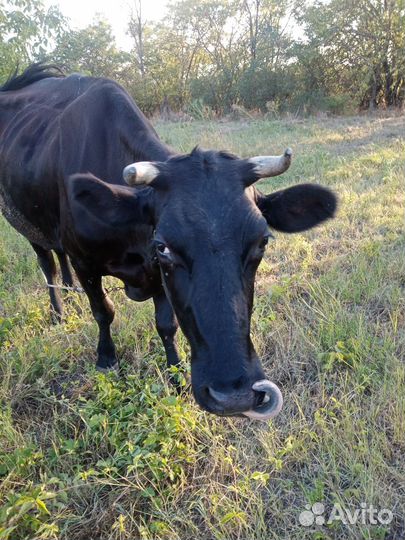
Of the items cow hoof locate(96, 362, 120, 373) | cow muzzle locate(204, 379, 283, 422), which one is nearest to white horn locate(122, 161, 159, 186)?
cow muzzle locate(204, 379, 283, 422)

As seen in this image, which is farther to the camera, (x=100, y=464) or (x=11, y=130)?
(x=11, y=130)

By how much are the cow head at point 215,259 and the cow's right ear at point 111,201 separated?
0.07 feet

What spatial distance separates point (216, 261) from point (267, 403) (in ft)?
2.00

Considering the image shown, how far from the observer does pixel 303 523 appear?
1998 mm

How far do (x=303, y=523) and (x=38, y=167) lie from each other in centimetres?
317

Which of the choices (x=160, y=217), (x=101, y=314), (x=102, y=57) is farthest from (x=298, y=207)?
(x=102, y=57)

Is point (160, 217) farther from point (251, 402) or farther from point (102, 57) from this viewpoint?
point (102, 57)

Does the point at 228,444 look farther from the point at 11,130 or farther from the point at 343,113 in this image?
the point at 343,113

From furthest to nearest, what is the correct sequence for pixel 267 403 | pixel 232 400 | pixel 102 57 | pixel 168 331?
1. pixel 102 57
2. pixel 168 331
3. pixel 267 403
4. pixel 232 400

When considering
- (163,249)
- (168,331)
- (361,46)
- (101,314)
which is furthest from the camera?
(361,46)

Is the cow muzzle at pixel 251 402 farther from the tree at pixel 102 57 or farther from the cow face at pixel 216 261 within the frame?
the tree at pixel 102 57

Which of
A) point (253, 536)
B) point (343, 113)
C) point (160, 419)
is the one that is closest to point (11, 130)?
point (160, 419)

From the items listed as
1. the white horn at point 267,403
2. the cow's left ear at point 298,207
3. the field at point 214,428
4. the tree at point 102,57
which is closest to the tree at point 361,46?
the tree at point 102,57

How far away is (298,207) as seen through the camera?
2576 mm
